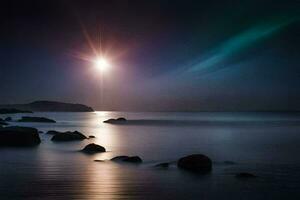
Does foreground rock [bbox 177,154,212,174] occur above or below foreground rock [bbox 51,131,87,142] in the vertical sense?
below

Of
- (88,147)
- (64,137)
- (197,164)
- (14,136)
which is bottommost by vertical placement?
(197,164)

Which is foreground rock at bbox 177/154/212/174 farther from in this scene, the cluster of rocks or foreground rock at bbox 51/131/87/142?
foreground rock at bbox 51/131/87/142

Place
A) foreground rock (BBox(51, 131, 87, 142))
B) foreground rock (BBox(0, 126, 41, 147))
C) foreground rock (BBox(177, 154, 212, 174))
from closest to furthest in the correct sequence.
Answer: foreground rock (BBox(177, 154, 212, 174))
foreground rock (BBox(0, 126, 41, 147))
foreground rock (BBox(51, 131, 87, 142))

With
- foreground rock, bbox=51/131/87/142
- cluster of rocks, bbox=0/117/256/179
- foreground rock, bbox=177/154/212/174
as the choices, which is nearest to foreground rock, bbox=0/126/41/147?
cluster of rocks, bbox=0/117/256/179

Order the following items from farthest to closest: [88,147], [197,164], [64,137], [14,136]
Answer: [64,137]
[14,136]
[88,147]
[197,164]

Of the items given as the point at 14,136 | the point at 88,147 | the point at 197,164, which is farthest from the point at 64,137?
the point at 197,164

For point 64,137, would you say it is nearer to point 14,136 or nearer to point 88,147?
point 14,136

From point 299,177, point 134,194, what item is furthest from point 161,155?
point 134,194

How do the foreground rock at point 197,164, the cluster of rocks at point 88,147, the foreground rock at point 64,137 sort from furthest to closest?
the foreground rock at point 64,137
the cluster of rocks at point 88,147
the foreground rock at point 197,164

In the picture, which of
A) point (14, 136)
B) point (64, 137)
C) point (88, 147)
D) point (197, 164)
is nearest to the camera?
point (197, 164)

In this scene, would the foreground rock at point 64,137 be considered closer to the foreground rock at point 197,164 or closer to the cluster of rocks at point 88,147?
the cluster of rocks at point 88,147

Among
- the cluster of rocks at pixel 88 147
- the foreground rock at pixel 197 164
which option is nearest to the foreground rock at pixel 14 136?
the cluster of rocks at pixel 88 147

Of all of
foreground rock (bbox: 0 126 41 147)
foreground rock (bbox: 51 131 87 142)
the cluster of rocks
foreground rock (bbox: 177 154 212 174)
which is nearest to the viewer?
foreground rock (bbox: 177 154 212 174)

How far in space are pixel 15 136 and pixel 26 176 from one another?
82.8ft
